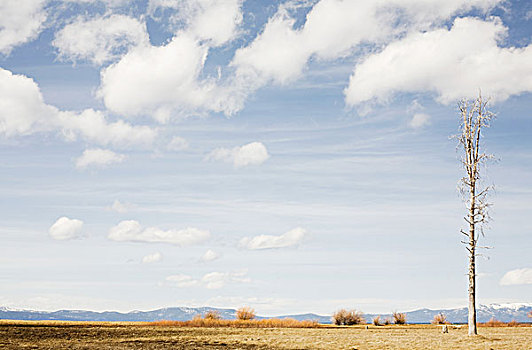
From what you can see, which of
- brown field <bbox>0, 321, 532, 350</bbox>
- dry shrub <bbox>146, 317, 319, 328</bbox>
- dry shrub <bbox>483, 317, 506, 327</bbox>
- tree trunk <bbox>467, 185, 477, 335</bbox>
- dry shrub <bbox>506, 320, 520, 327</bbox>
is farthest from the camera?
dry shrub <bbox>506, 320, 520, 327</bbox>

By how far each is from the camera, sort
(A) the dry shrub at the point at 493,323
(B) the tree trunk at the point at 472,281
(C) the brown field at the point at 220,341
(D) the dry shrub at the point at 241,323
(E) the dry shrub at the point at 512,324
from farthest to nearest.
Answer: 1. (E) the dry shrub at the point at 512,324
2. (A) the dry shrub at the point at 493,323
3. (D) the dry shrub at the point at 241,323
4. (B) the tree trunk at the point at 472,281
5. (C) the brown field at the point at 220,341

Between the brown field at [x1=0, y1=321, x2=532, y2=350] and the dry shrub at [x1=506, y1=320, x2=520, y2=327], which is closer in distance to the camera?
the brown field at [x1=0, y1=321, x2=532, y2=350]

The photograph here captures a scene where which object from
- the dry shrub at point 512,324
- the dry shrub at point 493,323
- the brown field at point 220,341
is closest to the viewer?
the brown field at point 220,341

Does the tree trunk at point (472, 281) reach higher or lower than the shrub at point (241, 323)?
higher

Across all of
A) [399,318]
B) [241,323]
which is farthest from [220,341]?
[399,318]

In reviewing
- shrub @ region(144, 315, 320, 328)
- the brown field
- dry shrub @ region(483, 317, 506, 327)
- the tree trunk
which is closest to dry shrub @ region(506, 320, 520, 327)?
dry shrub @ region(483, 317, 506, 327)

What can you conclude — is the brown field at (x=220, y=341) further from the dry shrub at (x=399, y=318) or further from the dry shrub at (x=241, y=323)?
the dry shrub at (x=399, y=318)

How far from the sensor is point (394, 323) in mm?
74000

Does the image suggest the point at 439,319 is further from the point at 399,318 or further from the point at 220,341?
the point at 220,341

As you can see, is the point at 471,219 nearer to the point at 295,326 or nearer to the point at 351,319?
the point at 295,326

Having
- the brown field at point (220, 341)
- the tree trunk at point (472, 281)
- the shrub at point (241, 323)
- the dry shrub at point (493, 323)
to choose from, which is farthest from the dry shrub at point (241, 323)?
the tree trunk at point (472, 281)

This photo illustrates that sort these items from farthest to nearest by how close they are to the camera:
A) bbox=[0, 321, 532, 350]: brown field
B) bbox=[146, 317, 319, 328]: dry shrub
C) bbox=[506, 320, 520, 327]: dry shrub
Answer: bbox=[506, 320, 520, 327]: dry shrub < bbox=[146, 317, 319, 328]: dry shrub < bbox=[0, 321, 532, 350]: brown field

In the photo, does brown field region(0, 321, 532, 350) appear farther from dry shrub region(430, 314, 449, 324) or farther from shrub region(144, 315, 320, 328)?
dry shrub region(430, 314, 449, 324)

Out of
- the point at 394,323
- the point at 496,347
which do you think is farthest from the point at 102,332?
the point at 394,323
